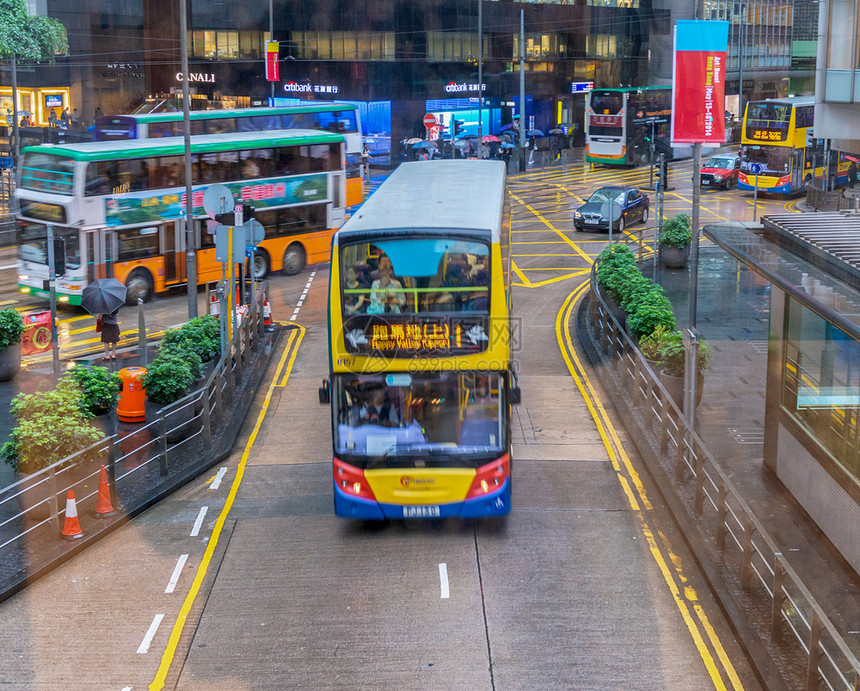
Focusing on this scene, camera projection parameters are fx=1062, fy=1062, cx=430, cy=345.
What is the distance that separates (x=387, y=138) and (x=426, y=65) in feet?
15.9

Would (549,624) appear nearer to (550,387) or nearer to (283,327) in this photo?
(550,387)

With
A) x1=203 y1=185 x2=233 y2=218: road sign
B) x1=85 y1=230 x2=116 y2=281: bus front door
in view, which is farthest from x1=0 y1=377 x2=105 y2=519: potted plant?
x1=85 y1=230 x2=116 y2=281: bus front door

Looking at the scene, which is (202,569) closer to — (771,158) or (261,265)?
(261,265)

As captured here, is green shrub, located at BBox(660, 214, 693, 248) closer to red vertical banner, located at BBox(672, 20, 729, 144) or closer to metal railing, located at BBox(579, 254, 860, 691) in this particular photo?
metal railing, located at BBox(579, 254, 860, 691)

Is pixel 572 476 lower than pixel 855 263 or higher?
lower

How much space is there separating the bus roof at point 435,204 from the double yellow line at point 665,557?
379 centimetres

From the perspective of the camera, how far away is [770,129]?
42.9 meters

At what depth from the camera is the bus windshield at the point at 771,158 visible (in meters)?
43.2

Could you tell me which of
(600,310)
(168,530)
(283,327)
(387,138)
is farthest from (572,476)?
(387,138)

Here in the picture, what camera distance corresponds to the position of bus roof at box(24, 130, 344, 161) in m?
23.3

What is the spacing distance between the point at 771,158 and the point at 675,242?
17563mm

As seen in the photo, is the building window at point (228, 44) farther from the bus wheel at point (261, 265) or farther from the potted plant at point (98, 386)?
the potted plant at point (98, 386)

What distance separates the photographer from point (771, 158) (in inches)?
1711

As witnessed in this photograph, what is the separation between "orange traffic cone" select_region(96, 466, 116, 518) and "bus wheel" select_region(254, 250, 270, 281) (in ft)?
51.2
